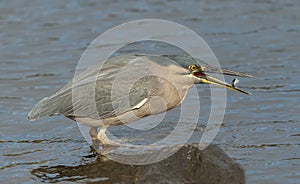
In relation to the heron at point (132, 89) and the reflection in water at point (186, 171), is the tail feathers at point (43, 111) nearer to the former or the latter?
the heron at point (132, 89)

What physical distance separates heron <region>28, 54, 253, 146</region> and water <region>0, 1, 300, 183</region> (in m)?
0.62

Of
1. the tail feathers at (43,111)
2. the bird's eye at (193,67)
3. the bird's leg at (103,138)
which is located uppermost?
the bird's eye at (193,67)

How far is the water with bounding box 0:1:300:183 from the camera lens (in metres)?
8.38

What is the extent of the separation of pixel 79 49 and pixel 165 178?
6.40 metres

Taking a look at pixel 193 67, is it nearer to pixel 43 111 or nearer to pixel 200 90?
pixel 43 111

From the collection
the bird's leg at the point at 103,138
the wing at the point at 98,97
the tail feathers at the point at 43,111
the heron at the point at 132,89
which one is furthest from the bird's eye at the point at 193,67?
the tail feathers at the point at 43,111

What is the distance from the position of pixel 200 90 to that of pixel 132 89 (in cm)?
285

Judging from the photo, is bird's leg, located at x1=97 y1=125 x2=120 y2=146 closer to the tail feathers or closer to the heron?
the heron

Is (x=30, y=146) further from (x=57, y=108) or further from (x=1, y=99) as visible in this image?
(x=1, y=99)

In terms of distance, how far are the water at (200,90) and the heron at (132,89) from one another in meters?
0.62

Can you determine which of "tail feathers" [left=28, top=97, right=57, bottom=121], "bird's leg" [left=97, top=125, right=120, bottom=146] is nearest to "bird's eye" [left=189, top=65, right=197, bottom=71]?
"bird's leg" [left=97, top=125, right=120, bottom=146]

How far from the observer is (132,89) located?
8133 millimetres

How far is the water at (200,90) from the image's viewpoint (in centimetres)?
838

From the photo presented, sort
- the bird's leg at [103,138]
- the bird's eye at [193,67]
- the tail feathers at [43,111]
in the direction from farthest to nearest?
the bird's leg at [103,138] < the tail feathers at [43,111] < the bird's eye at [193,67]
